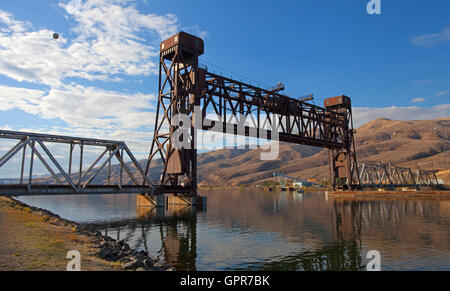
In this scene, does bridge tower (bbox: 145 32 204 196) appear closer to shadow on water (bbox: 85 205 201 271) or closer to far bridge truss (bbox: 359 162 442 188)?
shadow on water (bbox: 85 205 201 271)

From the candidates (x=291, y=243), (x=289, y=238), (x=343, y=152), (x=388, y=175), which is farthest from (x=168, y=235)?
(x=388, y=175)

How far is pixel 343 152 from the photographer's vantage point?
272 ft

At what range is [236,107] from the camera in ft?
183

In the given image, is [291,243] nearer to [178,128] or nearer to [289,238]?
[289,238]

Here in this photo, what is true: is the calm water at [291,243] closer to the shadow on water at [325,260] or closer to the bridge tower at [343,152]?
the shadow on water at [325,260]

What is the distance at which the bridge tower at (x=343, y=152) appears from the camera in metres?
81.5

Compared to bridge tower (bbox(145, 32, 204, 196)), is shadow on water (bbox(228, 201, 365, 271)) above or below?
below

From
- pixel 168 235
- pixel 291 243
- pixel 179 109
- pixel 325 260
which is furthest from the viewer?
pixel 179 109

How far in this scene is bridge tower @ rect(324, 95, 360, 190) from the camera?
81.5 meters

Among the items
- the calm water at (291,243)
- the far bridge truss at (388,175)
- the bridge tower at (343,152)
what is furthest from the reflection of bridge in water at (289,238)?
the far bridge truss at (388,175)

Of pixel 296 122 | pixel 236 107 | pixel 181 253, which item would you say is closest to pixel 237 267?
pixel 181 253

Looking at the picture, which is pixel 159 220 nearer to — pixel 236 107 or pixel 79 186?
A: pixel 79 186

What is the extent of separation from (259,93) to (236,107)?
6.57 m

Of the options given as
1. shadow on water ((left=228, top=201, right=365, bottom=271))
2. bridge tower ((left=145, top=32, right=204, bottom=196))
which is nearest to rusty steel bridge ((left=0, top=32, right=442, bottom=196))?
bridge tower ((left=145, top=32, right=204, bottom=196))
